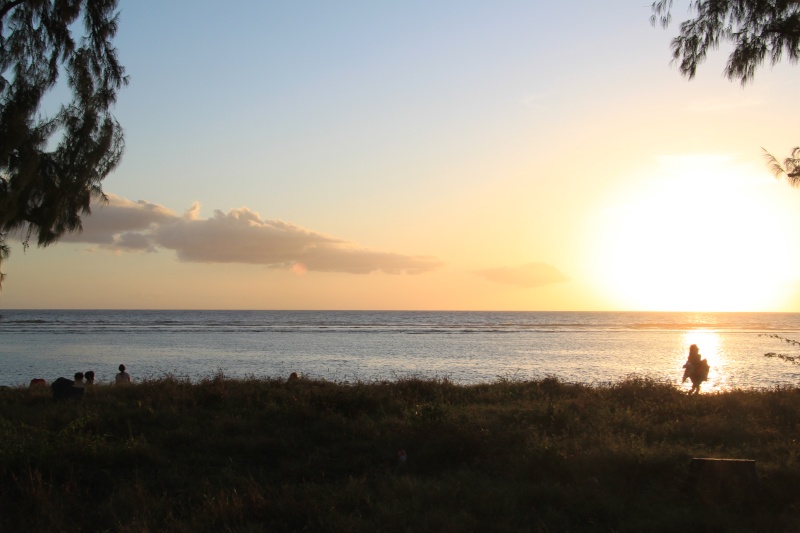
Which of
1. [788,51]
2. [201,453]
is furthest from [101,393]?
[788,51]

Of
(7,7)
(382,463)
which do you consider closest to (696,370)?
(382,463)

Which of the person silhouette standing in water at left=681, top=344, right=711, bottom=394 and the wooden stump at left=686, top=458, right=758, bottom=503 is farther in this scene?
the person silhouette standing in water at left=681, top=344, right=711, bottom=394

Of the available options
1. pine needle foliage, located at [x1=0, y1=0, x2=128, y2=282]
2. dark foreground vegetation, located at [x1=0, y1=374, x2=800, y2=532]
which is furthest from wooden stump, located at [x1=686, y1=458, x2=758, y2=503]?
pine needle foliage, located at [x1=0, y1=0, x2=128, y2=282]

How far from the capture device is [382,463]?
368 inches

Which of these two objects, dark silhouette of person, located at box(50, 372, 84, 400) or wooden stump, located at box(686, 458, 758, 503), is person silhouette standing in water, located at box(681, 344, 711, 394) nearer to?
wooden stump, located at box(686, 458, 758, 503)

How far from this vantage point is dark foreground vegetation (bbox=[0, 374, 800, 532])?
7109 millimetres

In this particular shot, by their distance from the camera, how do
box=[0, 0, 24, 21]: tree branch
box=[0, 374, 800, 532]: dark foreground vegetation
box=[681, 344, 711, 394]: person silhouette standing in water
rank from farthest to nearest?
1. box=[681, 344, 711, 394]: person silhouette standing in water
2. box=[0, 0, 24, 21]: tree branch
3. box=[0, 374, 800, 532]: dark foreground vegetation

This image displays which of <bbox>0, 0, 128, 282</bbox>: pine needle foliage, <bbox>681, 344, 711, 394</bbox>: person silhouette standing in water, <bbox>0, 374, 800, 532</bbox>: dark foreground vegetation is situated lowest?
<bbox>0, 374, 800, 532</bbox>: dark foreground vegetation

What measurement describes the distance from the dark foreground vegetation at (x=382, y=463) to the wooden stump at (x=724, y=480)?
0.04 meters

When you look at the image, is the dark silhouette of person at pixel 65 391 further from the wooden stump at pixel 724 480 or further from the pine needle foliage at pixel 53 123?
the wooden stump at pixel 724 480

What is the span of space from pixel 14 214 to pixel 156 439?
14.3 ft

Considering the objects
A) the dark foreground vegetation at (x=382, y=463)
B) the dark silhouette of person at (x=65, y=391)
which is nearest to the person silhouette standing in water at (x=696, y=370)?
the dark foreground vegetation at (x=382, y=463)

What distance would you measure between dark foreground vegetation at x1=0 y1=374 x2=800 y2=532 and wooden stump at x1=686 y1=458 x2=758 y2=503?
35mm

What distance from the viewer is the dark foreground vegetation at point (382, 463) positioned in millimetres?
7109
